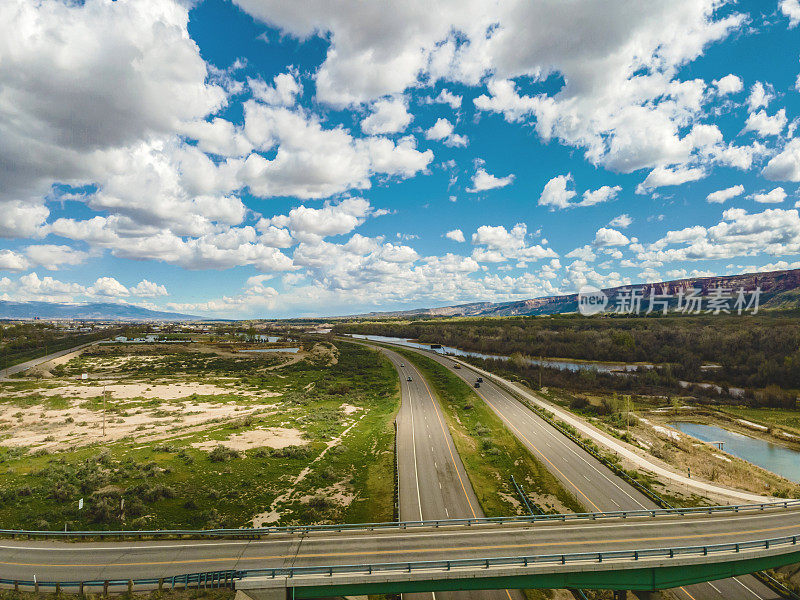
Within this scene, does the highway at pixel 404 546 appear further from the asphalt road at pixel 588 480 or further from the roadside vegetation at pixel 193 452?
the roadside vegetation at pixel 193 452

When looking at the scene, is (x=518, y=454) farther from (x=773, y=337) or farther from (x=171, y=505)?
(x=773, y=337)

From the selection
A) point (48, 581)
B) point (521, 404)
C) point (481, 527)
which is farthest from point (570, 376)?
point (48, 581)

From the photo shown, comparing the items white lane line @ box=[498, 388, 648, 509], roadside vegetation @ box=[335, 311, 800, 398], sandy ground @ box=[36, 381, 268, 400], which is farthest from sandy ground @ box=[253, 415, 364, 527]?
roadside vegetation @ box=[335, 311, 800, 398]

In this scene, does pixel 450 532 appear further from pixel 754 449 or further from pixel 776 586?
Result: pixel 754 449

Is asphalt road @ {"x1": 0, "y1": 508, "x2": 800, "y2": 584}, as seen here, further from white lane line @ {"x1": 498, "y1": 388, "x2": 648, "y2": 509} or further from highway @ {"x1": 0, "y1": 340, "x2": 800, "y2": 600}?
white lane line @ {"x1": 498, "y1": 388, "x2": 648, "y2": 509}

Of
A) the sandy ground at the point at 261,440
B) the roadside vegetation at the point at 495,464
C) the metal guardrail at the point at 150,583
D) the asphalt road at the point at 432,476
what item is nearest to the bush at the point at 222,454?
the sandy ground at the point at 261,440

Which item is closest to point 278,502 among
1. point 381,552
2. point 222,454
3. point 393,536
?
point 222,454
